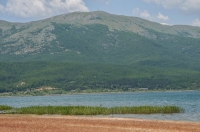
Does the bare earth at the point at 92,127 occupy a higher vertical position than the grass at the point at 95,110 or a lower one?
higher

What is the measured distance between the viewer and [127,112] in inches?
2931

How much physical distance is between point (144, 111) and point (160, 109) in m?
3.29

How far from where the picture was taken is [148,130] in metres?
41.0

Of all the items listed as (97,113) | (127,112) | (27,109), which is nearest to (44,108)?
(27,109)

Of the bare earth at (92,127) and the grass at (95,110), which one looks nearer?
the bare earth at (92,127)

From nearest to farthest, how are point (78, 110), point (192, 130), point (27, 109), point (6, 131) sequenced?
point (6, 131) → point (192, 130) → point (78, 110) → point (27, 109)

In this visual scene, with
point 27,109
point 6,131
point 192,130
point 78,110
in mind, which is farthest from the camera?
point 27,109

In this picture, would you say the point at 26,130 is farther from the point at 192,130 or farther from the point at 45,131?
the point at 192,130

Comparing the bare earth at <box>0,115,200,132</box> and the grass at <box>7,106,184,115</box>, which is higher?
the bare earth at <box>0,115,200,132</box>

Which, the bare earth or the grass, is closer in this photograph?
the bare earth

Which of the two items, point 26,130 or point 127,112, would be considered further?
point 127,112

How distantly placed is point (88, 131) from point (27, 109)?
39.1 metres

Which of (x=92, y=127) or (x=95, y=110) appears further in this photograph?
(x=95, y=110)

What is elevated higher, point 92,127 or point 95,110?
point 92,127
